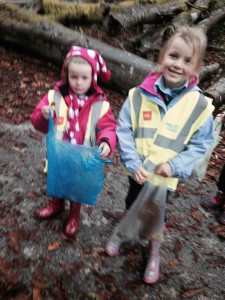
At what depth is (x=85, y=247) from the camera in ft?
9.55

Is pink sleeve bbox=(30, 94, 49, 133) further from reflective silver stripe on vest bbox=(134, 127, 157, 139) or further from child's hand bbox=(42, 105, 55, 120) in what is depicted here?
reflective silver stripe on vest bbox=(134, 127, 157, 139)

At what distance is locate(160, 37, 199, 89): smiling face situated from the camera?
2199mm

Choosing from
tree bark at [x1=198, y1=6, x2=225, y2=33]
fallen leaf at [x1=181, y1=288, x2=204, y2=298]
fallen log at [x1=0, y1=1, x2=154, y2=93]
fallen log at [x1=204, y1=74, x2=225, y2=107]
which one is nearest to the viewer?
fallen leaf at [x1=181, y1=288, x2=204, y2=298]

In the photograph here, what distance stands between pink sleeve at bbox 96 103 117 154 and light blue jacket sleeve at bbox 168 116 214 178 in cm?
46

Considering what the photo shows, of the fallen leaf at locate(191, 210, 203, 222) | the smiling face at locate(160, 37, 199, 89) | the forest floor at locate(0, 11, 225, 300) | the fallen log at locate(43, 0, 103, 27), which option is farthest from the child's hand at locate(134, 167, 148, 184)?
the fallen log at locate(43, 0, 103, 27)

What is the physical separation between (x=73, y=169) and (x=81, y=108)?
0.47m

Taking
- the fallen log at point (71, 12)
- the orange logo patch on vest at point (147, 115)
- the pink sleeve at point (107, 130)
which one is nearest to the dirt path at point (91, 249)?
the pink sleeve at point (107, 130)

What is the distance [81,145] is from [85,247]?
41.1 inches

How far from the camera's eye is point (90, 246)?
2.94 m

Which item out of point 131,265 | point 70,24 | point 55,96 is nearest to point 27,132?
point 55,96

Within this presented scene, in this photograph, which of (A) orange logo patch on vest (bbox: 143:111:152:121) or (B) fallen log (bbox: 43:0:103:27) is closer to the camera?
(A) orange logo patch on vest (bbox: 143:111:152:121)

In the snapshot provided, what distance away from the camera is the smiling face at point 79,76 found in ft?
7.64

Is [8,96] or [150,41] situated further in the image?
[150,41]

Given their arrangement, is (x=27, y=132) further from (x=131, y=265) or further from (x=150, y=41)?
(x=150, y=41)
